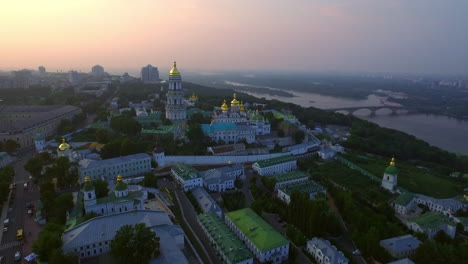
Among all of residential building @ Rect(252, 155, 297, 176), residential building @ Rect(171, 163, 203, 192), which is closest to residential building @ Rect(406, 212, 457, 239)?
residential building @ Rect(252, 155, 297, 176)

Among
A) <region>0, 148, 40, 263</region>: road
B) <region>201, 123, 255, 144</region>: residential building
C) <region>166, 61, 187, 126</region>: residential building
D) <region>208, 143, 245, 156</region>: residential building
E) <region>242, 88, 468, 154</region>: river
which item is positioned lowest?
<region>242, 88, 468, 154</region>: river

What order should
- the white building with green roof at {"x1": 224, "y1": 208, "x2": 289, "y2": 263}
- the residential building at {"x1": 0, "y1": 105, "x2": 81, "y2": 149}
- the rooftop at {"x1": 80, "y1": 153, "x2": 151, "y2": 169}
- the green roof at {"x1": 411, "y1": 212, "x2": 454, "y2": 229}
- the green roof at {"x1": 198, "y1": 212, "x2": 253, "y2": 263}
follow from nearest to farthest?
the green roof at {"x1": 198, "y1": 212, "x2": 253, "y2": 263} → the white building with green roof at {"x1": 224, "y1": 208, "x2": 289, "y2": 263} → the green roof at {"x1": 411, "y1": 212, "x2": 454, "y2": 229} → the rooftop at {"x1": 80, "y1": 153, "x2": 151, "y2": 169} → the residential building at {"x1": 0, "y1": 105, "x2": 81, "y2": 149}

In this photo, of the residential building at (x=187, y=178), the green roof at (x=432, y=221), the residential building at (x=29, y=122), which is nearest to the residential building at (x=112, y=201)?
the residential building at (x=187, y=178)

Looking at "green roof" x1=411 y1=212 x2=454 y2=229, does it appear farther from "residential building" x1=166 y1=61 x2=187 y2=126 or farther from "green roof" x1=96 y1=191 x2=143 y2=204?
"residential building" x1=166 y1=61 x2=187 y2=126

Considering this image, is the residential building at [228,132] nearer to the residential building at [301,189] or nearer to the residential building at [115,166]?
the residential building at [115,166]

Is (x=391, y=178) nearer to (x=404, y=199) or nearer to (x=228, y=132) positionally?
(x=404, y=199)

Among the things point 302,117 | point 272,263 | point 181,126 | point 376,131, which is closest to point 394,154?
point 376,131
